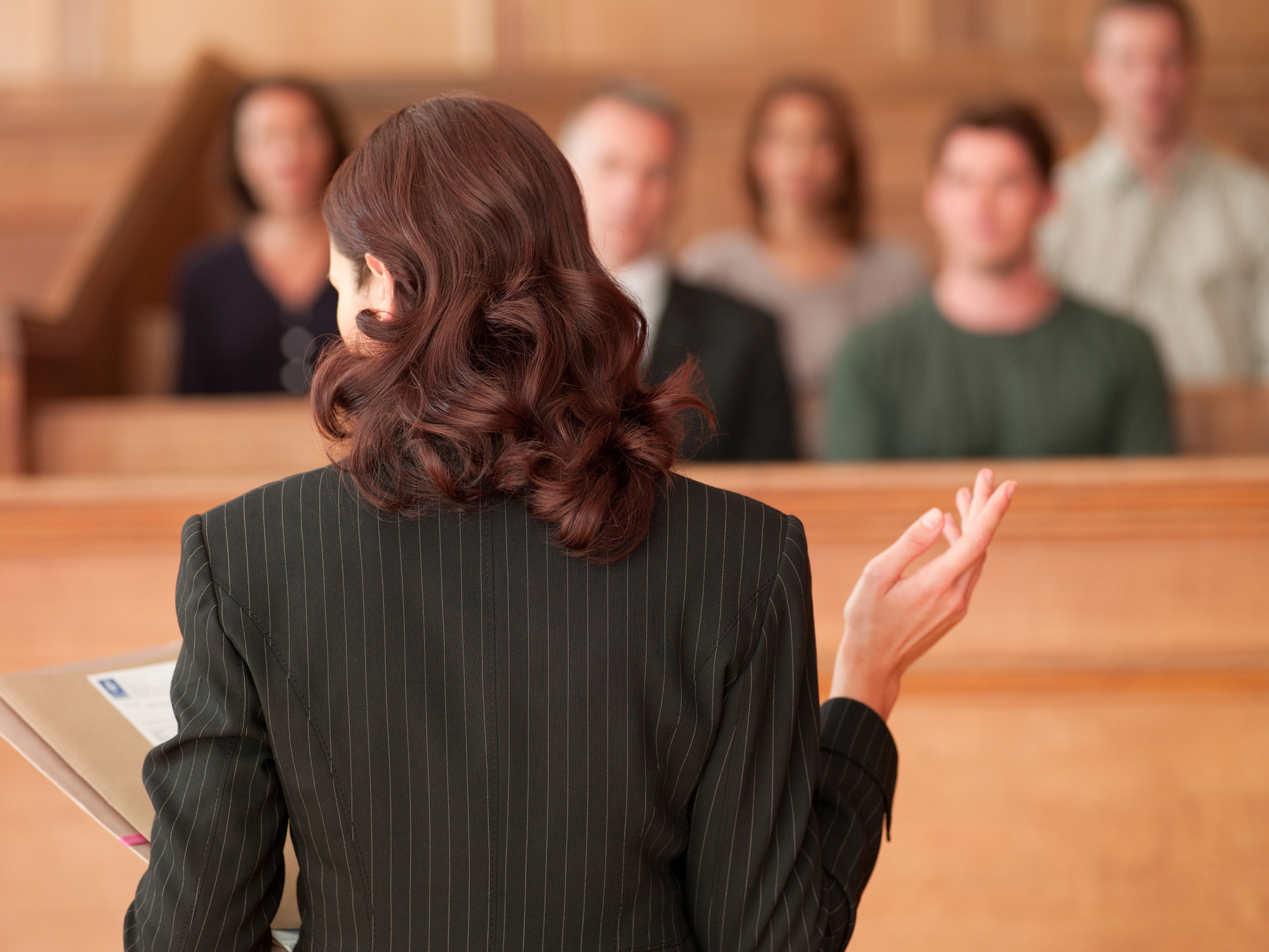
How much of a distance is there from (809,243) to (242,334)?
1581 mm

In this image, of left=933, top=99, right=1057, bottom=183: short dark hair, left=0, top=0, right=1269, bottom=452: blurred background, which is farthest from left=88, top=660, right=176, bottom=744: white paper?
left=0, top=0, right=1269, bottom=452: blurred background

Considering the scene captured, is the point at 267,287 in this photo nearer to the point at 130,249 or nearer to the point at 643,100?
the point at 130,249

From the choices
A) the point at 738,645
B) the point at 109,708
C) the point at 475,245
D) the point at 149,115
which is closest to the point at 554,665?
the point at 738,645

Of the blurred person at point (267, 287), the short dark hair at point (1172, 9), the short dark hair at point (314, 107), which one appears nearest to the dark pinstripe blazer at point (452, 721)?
the blurred person at point (267, 287)

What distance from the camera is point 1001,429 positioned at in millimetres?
2643

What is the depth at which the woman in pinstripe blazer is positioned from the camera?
0.93 metres

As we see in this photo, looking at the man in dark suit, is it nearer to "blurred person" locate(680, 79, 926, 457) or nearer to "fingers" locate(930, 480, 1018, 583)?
"blurred person" locate(680, 79, 926, 457)

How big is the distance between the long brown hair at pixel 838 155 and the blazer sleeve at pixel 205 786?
9.12ft

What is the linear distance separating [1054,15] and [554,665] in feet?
15.8

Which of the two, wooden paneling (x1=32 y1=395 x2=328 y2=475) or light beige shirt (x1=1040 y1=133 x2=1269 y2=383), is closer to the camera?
wooden paneling (x1=32 y1=395 x2=328 y2=475)

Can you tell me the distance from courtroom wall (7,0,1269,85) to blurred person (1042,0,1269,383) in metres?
1.51

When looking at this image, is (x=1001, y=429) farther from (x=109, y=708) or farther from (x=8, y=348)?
(x=8, y=348)

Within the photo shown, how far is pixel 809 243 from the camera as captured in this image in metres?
3.56

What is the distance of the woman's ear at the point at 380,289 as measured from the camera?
94 centimetres
